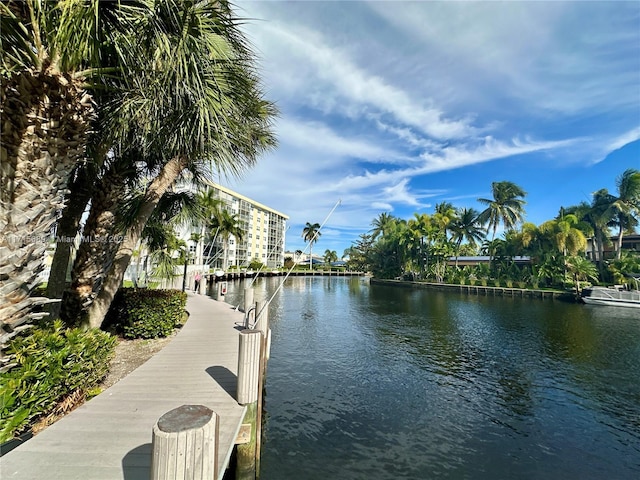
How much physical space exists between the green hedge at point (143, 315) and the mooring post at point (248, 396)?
4.99 metres

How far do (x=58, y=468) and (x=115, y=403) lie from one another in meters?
1.57

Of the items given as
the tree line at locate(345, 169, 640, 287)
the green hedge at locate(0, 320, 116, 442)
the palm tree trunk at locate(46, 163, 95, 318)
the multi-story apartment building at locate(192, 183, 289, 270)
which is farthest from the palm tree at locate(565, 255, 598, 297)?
the palm tree trunk at locate(46, 163, 95, 318)

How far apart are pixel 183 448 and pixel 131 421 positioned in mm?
2286

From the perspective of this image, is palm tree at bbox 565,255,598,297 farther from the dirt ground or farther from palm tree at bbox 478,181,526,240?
the dirt ground

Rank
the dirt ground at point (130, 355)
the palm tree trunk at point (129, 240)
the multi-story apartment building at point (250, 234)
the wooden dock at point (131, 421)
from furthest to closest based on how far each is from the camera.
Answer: the multi-story apartment building at point (250, 234) → the palm tree trunk at point (129, 240) → the dirt ground at point (130, 355) → the wooden dock at point (131, 421)

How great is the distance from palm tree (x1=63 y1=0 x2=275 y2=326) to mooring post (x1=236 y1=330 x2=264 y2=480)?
3667 millimetres

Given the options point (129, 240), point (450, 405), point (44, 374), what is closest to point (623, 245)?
point (450, 405)

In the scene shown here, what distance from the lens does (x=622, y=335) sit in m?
16.5

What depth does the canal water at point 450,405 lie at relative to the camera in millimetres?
5668

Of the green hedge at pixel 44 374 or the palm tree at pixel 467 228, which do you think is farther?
the palm tree at pixel 467 228

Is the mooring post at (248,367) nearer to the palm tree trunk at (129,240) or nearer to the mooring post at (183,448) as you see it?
the mooring post at (183,448)

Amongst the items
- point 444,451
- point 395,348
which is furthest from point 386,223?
point 444,451

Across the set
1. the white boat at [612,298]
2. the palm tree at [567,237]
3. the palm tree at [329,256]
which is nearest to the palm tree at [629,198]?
the palm tree at [567,237]

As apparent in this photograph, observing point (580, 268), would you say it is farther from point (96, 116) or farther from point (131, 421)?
point (96, 116)
